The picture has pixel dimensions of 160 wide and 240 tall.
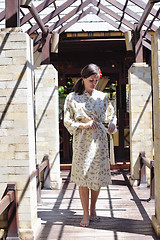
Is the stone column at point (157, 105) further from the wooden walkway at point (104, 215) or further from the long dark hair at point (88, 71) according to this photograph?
the long dark hair at point (88, 71)

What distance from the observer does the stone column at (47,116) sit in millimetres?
5918

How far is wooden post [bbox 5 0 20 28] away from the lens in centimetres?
326

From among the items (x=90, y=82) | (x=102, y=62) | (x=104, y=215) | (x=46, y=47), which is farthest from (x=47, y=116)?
(x=102, y=62)

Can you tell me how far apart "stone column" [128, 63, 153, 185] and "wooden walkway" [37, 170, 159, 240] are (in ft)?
2.15

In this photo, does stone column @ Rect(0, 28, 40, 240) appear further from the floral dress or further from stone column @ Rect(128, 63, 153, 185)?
stone column @ Rect(128, 63, 153, 185)

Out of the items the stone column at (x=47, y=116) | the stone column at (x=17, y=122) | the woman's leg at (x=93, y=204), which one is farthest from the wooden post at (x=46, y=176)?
the stone column at (x=17, y=122)

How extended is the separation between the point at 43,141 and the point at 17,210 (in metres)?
2.69

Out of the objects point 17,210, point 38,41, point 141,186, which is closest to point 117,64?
point 38,41

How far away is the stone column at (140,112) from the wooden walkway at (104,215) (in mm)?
654

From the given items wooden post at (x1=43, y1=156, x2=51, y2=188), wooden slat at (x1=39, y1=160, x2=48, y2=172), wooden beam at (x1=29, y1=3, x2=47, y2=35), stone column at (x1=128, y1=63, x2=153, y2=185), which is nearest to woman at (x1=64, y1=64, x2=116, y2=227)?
wooden beam at (x1=29, y1=3, x2=47, y2=35)

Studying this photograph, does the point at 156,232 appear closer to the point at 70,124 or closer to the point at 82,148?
the point at 82,148

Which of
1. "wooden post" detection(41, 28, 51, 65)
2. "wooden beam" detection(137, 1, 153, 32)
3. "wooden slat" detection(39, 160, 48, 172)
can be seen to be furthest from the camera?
"wooden post" detection(41, 28, 51, 65)

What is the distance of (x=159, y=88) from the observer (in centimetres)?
328

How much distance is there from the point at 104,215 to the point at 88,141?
1149 millimetres
